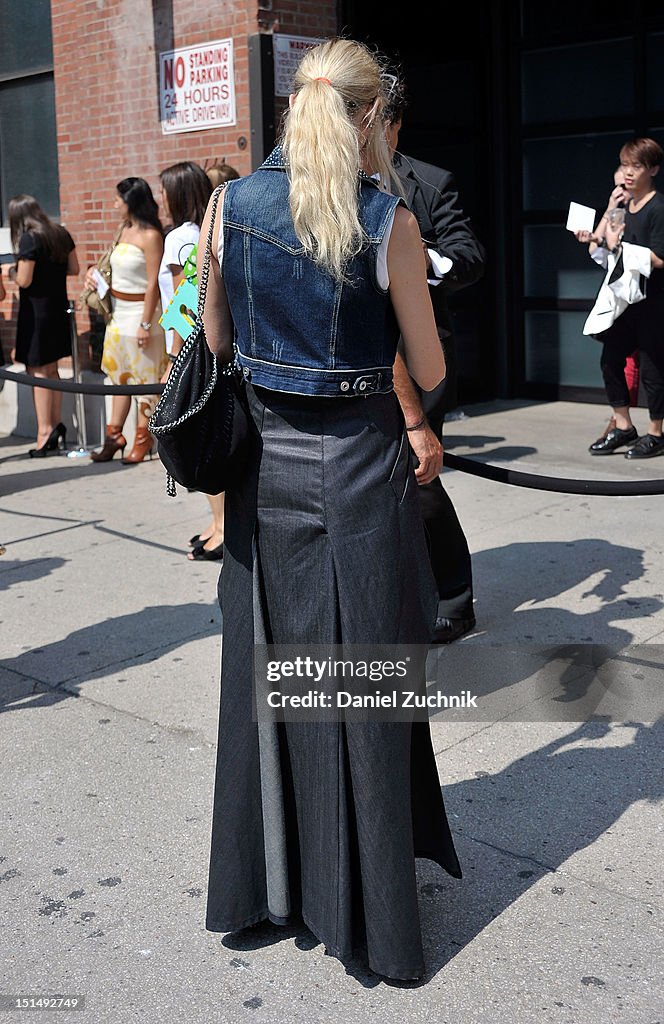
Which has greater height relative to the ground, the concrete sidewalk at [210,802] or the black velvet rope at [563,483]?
the black velvet rope at [563,483]

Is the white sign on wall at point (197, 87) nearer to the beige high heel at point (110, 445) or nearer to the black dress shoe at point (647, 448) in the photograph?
the beige high heel at point (110, 445)

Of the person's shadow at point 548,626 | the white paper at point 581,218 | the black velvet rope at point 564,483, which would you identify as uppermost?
the white paper at point 581,218

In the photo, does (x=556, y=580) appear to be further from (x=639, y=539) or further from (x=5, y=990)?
(x=5, y=990)

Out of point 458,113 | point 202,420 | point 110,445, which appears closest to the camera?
point 202,420

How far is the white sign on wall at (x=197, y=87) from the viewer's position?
8.30 metres

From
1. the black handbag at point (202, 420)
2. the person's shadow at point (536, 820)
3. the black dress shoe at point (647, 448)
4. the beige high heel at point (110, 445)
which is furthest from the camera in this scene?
the beige high heel at point (110, 445)

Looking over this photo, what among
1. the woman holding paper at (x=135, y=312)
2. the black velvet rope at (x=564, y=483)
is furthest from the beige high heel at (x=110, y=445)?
the black velvet rope at (x=564, y=483)

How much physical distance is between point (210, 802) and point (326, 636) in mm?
1157

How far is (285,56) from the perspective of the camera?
815cm

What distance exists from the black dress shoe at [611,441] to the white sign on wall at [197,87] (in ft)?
10.9

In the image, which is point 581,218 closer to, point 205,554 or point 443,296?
point 443,296

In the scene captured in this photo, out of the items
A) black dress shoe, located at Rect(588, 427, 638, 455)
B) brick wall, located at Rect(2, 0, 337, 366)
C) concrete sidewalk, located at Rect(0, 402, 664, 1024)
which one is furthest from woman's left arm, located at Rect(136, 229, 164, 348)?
black dress shoe, located at Rect(588, 427, 638, 455)

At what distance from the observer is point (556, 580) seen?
18.6ft

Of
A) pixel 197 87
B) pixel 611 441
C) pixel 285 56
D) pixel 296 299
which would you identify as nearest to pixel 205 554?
pixel 611 441
